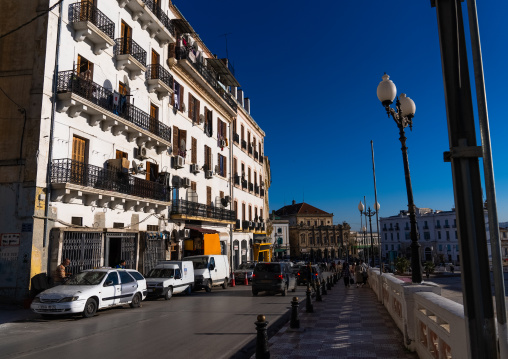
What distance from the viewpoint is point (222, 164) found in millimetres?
34781

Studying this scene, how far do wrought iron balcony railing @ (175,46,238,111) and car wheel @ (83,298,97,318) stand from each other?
61.4ft

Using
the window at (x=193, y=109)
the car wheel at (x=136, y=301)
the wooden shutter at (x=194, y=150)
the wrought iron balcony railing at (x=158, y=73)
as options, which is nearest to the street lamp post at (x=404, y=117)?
the car wheel at (x=136, y=301)

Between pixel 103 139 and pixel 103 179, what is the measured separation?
221 centimetres

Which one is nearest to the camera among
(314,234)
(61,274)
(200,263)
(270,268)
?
(61,274)

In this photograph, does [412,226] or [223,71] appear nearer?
[412,226]

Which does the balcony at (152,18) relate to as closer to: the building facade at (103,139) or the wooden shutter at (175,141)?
the building facade at (103,139)

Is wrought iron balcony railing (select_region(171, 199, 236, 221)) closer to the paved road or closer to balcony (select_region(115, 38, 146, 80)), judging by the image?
balcony (select_region(115, 38, 146, 80))

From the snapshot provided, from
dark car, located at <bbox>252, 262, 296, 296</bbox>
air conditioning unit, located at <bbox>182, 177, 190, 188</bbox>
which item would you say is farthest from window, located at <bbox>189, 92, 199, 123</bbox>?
dark car, located at <bbox>252, 262, 296, 296</bbox>

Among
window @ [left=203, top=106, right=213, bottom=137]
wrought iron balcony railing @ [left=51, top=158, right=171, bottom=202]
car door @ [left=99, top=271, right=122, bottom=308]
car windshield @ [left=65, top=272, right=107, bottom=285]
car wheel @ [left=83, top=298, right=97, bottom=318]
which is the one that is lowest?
car wheel @ [left=83, top=298, right=97, bottom=318]

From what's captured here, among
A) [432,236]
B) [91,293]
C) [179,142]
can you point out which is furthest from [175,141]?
[432,236]

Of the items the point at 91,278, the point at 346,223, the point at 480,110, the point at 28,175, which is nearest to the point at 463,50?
the point at 480,110

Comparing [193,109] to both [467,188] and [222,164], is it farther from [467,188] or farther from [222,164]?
[467,188]

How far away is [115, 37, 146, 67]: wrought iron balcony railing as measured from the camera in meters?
20.9

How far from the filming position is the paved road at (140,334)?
26.6 feet
